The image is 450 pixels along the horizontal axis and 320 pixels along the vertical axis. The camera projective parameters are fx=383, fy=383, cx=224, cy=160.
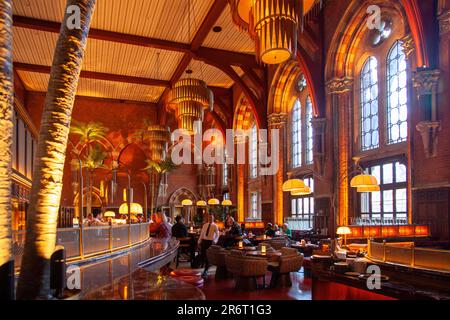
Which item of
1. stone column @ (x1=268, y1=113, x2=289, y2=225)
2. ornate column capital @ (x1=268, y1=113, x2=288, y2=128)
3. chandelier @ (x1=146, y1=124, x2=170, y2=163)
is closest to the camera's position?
chandelier @ (x1=146, y1=124, x2=170, y2=163)

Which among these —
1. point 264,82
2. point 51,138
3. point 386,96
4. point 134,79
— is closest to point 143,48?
point 134,79

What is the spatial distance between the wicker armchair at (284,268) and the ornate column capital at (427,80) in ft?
16.4

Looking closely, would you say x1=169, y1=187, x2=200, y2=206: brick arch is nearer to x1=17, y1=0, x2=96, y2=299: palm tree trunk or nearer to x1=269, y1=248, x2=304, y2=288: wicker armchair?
x1=269, y1=248, x2=304, y2=288: wicker armchair

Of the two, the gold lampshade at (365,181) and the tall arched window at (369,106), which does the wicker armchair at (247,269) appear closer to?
the gold lampshade at (365,181)

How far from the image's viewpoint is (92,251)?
5.35 meters

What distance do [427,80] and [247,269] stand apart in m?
6.19

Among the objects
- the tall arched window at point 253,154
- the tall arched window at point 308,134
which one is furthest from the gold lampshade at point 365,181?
the tall arched window at point 253,154

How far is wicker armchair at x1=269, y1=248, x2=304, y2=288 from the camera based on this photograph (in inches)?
316

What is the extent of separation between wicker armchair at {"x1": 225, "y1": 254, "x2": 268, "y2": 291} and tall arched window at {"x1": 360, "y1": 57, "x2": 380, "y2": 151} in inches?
254

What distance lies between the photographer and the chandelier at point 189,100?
9.70 m

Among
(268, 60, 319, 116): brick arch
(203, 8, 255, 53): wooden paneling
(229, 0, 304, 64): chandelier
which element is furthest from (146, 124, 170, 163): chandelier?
(229, 0, 304, 64): chandelier

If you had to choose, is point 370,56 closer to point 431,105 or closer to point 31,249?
point 431,105

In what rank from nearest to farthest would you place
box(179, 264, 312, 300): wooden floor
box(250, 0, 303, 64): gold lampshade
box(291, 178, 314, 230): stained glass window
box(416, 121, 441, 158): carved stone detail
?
box(250, 0, 303, 64): gold lampshade < box(179, 264, 312, 300): wooden floor < box(416, 121, 441, 158): carved stone detail < box(291, 178, 314, 230): stained glass window

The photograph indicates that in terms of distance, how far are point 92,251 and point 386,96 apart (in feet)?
32.3
